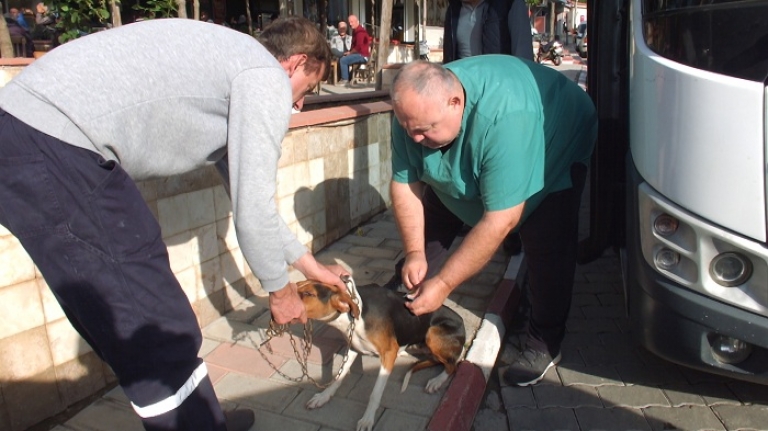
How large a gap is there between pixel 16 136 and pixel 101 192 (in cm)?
27

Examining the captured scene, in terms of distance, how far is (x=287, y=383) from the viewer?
313 centimetres

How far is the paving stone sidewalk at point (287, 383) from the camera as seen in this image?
282 cm

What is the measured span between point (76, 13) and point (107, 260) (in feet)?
22.9

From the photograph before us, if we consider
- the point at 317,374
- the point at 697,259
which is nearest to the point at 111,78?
Answer: the point at 317,374

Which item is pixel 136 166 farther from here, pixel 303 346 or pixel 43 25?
pixel 43 25

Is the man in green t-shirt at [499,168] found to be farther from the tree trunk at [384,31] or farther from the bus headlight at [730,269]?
the tree trunk at [384,31]

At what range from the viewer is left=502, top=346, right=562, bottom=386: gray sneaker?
10.8 ft

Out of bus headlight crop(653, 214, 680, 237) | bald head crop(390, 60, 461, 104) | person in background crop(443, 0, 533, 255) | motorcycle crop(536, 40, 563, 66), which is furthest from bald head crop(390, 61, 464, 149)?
motorcycle crop(536, 40, 563, 66)

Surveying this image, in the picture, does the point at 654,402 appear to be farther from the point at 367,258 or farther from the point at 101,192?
the point at 101,192

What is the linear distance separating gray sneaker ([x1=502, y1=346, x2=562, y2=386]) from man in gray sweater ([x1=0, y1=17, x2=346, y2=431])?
179 centimetres

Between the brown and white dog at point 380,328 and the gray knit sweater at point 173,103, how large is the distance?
694mm

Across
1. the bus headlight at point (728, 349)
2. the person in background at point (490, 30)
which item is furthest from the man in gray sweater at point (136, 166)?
the person in background at point (490, 30)

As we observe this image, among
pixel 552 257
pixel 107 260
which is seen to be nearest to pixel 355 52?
pixel 552 257

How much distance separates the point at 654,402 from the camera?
10.1 feet
